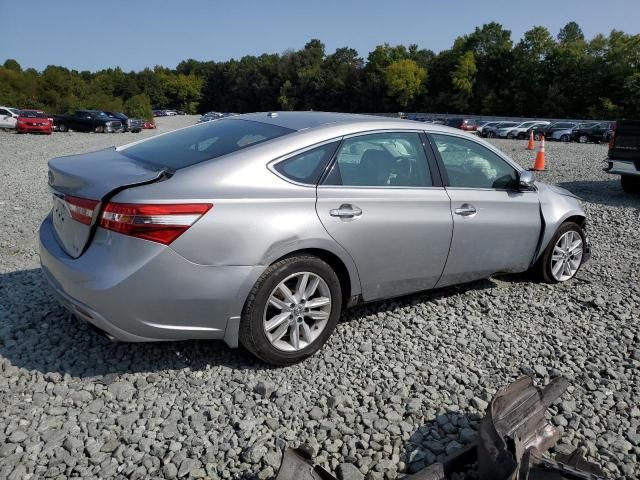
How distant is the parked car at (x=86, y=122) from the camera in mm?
34875

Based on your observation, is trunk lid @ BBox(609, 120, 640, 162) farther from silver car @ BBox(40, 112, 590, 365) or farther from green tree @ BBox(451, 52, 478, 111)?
green tree @ BBox(451, 52, 478, 111)

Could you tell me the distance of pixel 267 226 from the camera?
10.1 feet

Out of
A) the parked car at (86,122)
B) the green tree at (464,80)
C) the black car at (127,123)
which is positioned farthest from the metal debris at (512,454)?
the green tree at (464,80)

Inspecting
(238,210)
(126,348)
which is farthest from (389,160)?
(126,348)

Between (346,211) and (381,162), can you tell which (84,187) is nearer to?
(346,211)

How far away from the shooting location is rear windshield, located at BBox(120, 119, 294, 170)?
11.0 feet

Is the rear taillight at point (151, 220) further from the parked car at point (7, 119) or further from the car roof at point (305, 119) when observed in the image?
the parked car at point (7, 119)

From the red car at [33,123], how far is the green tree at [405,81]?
6814 cm

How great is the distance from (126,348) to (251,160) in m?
1.53

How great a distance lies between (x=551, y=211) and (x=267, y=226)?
2982 mm

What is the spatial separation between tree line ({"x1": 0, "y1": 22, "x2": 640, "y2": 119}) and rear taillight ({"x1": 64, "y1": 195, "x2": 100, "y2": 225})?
50.7 meters

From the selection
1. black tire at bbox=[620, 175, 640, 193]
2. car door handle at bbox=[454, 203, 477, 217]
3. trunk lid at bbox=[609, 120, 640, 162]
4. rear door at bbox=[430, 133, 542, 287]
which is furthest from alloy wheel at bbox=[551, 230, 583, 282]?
black tire at bbox=[620, 175, 640, 193]

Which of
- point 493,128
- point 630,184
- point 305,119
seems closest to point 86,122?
point 493,128

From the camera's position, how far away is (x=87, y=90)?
187 ft
